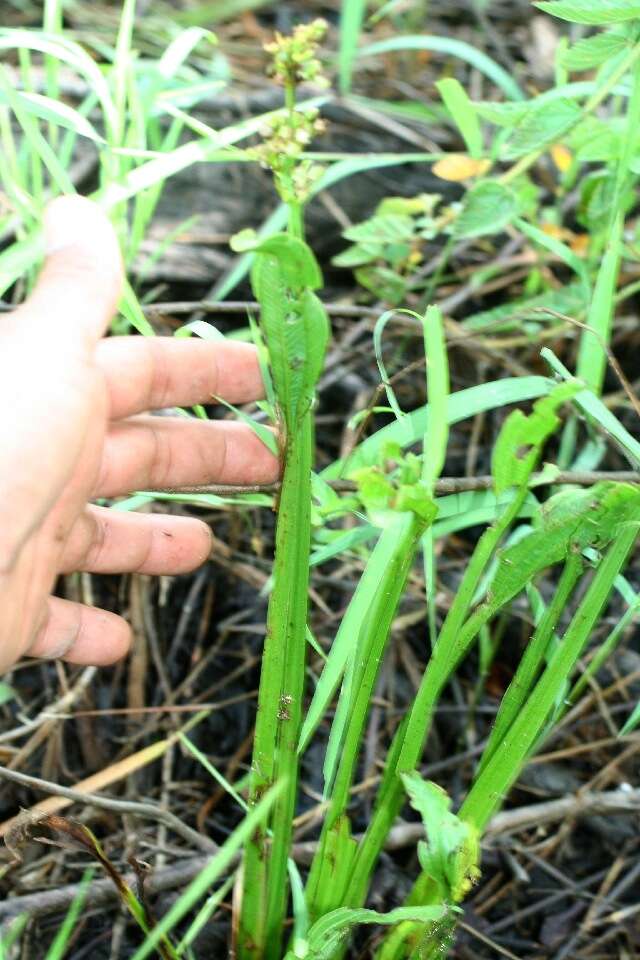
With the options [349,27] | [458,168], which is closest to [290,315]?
[458,168]

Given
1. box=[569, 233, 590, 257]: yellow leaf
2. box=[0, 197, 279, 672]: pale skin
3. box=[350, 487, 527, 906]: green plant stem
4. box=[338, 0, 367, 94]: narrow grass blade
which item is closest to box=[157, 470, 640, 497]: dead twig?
box=[0, 197, 279, 672]: pale skin

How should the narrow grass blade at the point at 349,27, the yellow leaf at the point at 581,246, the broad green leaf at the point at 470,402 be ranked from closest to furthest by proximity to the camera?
the broad green leaf at the point at 470,402 < the narrow grass blade at the point at 349,27 < the yellow leaf at the point at 581,246

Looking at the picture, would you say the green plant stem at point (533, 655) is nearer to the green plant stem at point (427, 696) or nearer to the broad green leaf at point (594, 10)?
the green plant stem at point (427, 696)

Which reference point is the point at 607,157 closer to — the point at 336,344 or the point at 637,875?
the point at 336,344

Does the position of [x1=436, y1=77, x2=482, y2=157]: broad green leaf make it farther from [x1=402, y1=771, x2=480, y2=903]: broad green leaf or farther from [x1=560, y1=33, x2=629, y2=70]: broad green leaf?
[x1=402, y1=771, x2=480, y2=903]: broad green leaf

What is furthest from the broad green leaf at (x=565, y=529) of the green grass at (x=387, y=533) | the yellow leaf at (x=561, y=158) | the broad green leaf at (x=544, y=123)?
the yellow leaf at (x=561, y=158)

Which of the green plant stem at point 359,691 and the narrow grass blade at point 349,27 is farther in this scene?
the narrow grass blade at point 349,27
